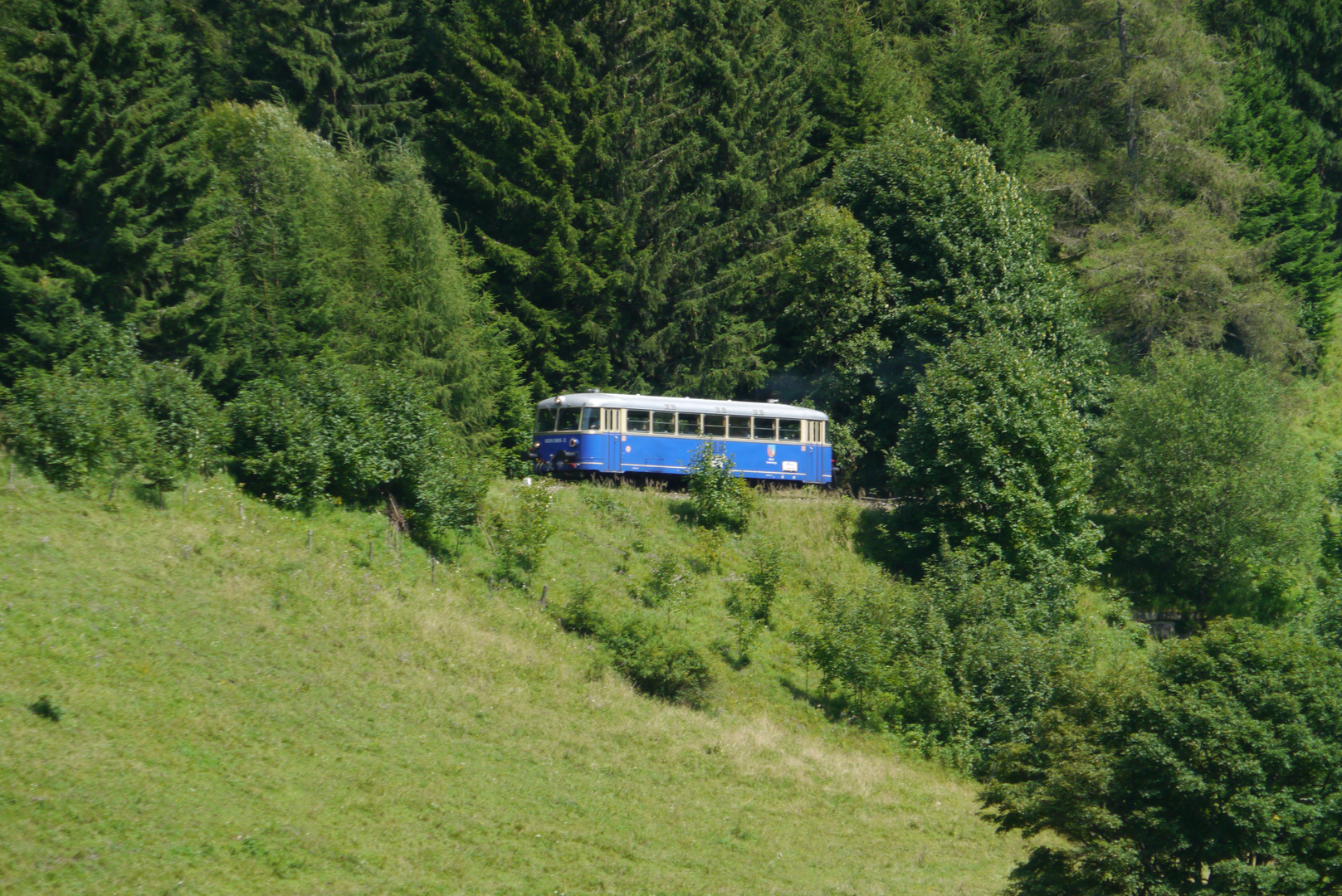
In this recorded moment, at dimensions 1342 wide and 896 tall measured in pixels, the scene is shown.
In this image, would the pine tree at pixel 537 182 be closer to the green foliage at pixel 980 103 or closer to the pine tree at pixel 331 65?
the pine tree at pixel 331 65

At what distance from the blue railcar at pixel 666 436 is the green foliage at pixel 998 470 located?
3.76m

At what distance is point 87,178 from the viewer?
28188 millimetres

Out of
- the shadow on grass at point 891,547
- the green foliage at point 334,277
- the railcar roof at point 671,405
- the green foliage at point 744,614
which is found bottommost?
the green foliage at point 744,614

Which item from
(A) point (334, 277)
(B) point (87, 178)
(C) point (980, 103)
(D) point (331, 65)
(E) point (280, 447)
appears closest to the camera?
(B) point (87, 178)

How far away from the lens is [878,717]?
30469mm

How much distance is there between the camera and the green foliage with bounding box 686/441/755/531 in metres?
36.1

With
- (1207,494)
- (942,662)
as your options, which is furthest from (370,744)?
(1207,494)

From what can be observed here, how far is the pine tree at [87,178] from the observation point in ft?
89.4

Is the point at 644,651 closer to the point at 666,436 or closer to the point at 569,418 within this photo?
the point at 666,436

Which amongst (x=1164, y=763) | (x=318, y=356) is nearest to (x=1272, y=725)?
(x=1164, y=763)

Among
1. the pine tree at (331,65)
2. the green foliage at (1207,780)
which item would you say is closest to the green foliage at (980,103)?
the pine tree at (331,65)

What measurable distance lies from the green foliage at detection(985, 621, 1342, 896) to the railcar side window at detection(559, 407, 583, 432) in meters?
22.0

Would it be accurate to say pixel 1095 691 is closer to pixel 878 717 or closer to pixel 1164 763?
pixel 1164 763

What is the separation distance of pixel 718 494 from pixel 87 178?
19096 mm
